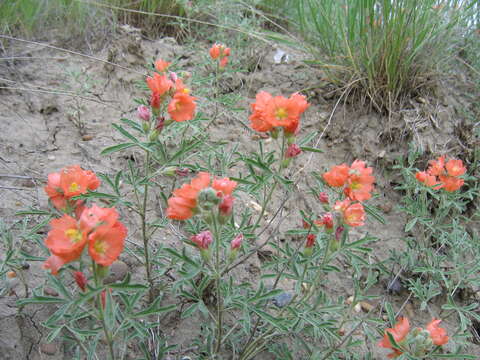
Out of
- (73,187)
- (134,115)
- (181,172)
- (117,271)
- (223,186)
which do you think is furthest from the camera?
(134,115)

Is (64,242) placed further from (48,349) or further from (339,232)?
(339,232)

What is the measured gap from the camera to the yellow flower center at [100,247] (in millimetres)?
1118

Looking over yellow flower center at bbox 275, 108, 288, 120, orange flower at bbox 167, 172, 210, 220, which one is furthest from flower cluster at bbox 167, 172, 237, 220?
yellow flower center at bbox 275, 108, 288, 120

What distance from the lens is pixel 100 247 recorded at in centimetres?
112

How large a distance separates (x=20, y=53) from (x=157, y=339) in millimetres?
2512

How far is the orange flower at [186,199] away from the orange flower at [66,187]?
0.38 meters

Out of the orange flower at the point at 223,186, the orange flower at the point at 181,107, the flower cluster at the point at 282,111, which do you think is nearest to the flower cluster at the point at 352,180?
the flower cluster at the point at 282,111

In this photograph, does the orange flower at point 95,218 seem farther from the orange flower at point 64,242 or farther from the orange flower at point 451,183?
the orange flower at point 451,183

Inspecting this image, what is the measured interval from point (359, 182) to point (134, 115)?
6.10 ft

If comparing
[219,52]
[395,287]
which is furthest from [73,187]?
[395,287]

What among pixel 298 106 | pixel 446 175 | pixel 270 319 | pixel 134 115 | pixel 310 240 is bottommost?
pixel 134 115

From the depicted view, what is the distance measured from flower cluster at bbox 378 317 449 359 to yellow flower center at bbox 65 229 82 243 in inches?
42.2

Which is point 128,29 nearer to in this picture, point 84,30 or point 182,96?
point 84,30

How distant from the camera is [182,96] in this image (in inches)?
60.6
